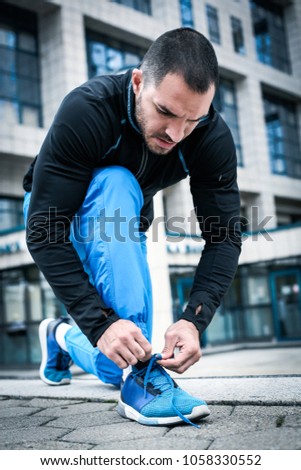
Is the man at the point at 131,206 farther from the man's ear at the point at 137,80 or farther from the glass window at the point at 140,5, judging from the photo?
the glass window at the point at 140,5

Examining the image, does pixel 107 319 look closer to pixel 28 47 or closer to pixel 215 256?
pixel 215 256

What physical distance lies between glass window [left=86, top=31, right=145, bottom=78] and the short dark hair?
17.2 meters

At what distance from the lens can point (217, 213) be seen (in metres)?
2.11

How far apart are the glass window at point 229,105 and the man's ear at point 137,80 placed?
21.5 meters

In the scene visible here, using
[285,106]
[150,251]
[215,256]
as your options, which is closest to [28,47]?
[150,251]

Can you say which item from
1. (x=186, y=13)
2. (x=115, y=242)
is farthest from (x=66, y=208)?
(x=186, y=13)

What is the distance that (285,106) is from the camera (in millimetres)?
26672

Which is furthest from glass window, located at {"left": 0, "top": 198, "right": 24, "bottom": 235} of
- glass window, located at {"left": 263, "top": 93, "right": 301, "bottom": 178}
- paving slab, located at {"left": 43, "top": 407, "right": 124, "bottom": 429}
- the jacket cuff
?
the jacket cuff

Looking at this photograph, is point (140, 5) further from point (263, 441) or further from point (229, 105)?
point (263, 441)

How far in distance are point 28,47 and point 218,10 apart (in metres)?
10.4

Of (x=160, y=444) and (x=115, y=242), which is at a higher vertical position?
(x=115, y=242)

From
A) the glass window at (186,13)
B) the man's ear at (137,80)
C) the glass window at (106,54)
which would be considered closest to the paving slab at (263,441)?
the man's ear at (137,80)

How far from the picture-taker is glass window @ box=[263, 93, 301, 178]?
24953 millimetres

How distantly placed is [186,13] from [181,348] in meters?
22.5
